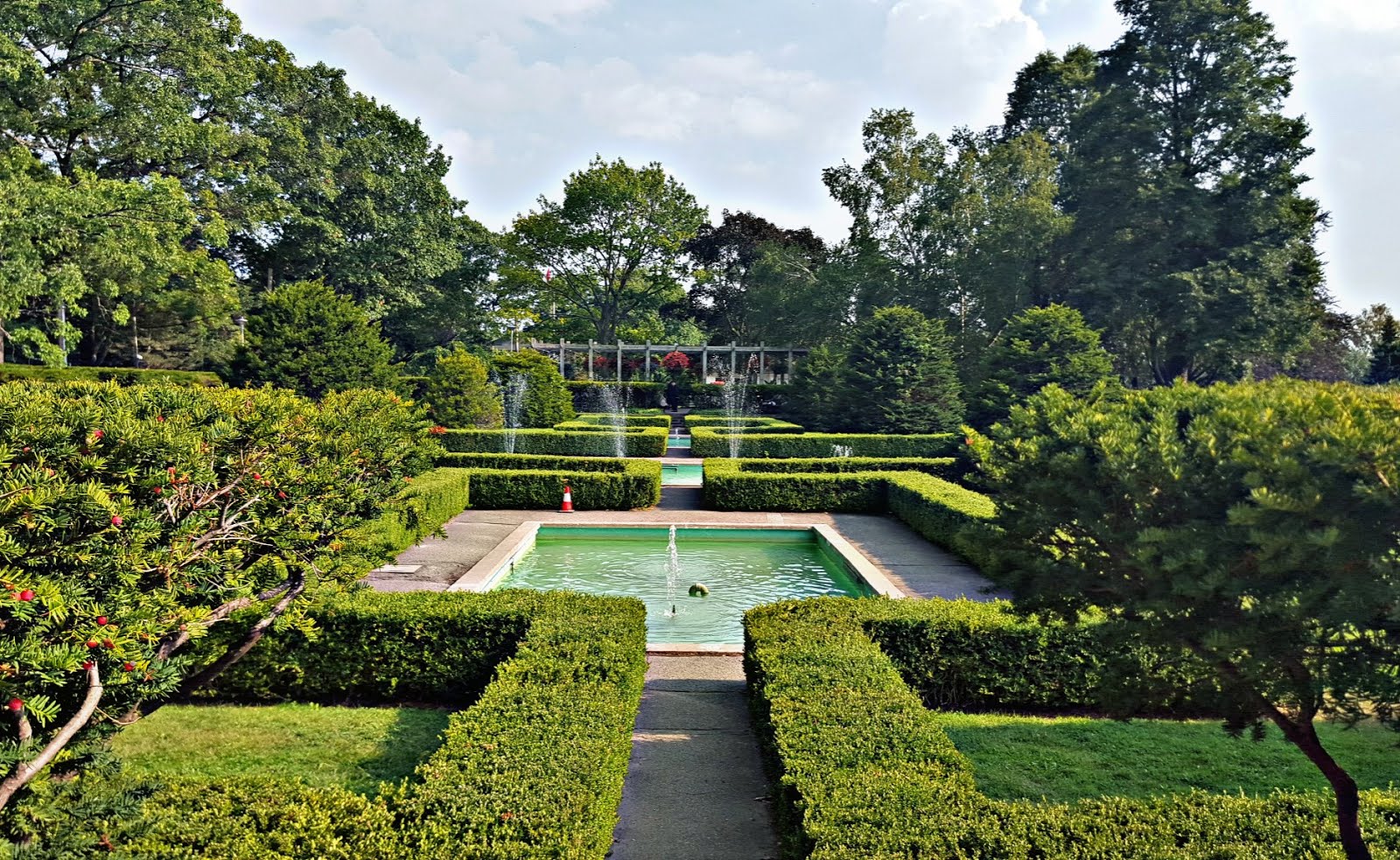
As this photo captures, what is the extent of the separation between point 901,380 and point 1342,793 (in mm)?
20838

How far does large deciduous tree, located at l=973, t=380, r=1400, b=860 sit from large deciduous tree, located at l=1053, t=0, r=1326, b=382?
27.9 m

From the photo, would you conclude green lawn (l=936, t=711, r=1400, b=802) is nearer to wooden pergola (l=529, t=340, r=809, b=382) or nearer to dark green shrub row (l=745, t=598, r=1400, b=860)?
dark green shrub row (l=745, t=598, r=1400, b=860)

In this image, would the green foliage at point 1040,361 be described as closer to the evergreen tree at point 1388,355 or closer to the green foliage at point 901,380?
the green foliage at point 901,380

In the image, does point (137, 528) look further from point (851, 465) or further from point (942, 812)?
point (851, 465)

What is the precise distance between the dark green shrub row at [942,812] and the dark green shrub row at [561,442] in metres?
15.8

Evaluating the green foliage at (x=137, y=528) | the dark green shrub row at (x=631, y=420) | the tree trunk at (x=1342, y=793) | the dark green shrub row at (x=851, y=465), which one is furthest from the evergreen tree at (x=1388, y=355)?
the green foliage at (x=137, y=528)

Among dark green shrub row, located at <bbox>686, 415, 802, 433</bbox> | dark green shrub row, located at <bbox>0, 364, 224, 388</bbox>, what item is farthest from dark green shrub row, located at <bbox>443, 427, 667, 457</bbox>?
dark green shrub row, located at <bbox>0, 364, 224, 388</bbox>

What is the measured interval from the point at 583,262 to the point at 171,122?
27.6 meters

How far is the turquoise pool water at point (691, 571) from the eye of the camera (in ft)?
31.6

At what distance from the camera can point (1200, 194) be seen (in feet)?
92.9

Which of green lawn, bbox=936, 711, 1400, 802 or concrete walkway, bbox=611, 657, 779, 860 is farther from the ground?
green lawn, bbox=936, 711, 1400, 802

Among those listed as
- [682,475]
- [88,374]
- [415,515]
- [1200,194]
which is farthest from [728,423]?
[88,374]

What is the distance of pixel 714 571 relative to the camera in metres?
12.0

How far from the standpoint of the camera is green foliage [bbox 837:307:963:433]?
78.7ft
